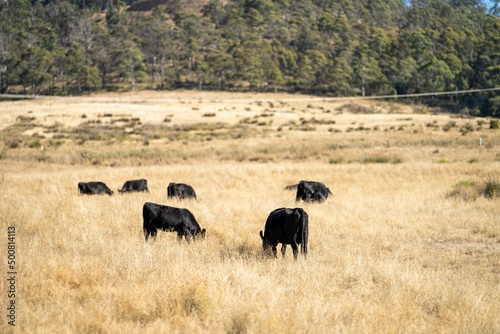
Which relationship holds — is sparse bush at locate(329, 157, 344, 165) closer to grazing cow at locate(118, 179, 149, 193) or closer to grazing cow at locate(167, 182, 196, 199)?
grazing cow at locate(118, 179, 149, 193)

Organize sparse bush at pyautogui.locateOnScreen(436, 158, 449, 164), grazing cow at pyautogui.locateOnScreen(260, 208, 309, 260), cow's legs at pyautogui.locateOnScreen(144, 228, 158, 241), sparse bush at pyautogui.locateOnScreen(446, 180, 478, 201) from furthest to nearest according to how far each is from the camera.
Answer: sparse bush at pyautogui.locateOnScreen(436, 158, 449, 164), sparse bush at pyautogui.locateOnScreen(446, 180, 478, 201), cow's legs at pyautogui.locateOnScreen(144, 228, 158, 241), grazing cow at pyautogui.locateOnScreen(260, 208, 309, 260)

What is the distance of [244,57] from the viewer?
349ft

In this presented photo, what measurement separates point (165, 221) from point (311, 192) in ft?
24.1

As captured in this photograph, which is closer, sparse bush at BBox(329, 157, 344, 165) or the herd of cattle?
the herd of cattle

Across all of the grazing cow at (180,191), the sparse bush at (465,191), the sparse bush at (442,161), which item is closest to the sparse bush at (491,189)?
the sparse bush at (465,191)

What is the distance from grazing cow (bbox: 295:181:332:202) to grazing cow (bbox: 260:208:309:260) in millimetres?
7516

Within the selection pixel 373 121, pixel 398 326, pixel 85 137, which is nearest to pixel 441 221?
pixel 398 326

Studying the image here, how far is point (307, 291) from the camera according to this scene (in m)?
7.20

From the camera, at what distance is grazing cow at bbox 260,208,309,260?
9.45m

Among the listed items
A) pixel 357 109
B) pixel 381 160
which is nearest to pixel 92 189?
pixel 381 160

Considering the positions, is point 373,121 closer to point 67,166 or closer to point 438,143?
point 438,143

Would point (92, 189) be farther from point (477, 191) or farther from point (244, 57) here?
point (244, 57)

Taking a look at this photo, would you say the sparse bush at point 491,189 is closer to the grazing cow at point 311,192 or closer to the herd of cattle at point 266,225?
the grazing cow at point 311,192

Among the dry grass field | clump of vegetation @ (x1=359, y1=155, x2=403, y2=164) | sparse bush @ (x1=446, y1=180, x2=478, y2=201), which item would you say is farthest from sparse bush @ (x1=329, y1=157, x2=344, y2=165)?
sparse bush @ (x1=446, y1=180, x2=478, y2=201)
